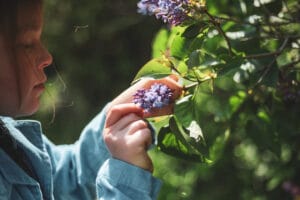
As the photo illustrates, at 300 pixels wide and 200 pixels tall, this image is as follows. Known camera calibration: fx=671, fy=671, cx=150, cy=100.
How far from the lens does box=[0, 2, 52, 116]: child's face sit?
3.68 feet

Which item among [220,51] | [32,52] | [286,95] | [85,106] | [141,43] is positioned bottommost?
[85,106]

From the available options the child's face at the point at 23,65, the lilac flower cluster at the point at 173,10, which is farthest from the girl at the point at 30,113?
the lilac flower cluster at the point at 173,10

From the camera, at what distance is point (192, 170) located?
7.03ft

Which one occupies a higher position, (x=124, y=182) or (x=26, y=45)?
(x=26, y=45)

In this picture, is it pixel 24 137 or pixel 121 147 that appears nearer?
pixel 121 147

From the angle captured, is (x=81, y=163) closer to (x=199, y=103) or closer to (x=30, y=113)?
(x=30, y=113)

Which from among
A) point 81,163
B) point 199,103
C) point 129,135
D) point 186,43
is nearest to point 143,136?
point 129,135

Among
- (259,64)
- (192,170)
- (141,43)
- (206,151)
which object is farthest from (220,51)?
(141,43)

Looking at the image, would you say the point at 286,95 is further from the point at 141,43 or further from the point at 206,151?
the point at 141,43

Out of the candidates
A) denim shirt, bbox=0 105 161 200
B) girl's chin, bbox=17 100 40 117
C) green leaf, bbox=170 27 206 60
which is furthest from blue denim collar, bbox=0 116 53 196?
green leaf, bbox=170 27 206 60

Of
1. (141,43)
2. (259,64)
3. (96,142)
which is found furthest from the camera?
(141,43)

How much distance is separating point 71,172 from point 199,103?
519 mm

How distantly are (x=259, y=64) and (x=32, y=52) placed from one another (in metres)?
0.42

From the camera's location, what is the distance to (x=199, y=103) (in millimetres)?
1800
